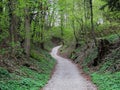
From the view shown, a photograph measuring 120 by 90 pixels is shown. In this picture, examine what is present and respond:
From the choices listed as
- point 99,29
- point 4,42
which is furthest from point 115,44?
point 99,29

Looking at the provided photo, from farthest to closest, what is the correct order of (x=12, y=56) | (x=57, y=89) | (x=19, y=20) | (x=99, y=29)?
(x=99, y=29) → (x=19, y=20) → (x=12, y=56) → (x=57, y=89)

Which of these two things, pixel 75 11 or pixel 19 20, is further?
pixel 75 11

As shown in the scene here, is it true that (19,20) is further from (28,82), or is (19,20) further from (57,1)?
(28,82)

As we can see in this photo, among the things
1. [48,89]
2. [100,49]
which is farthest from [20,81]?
[100,49]

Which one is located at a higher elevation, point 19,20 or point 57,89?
point 19,20

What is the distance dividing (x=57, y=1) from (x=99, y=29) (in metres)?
14.1

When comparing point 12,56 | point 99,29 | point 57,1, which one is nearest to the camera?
point 12,56

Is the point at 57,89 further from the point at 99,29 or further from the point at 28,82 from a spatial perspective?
the point at 99,29

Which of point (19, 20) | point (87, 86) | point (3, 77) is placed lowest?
point (87, 86)

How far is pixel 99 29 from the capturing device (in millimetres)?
34938

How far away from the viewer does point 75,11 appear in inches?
1244

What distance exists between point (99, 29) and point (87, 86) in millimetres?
23360

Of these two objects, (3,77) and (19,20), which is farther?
(19,20)

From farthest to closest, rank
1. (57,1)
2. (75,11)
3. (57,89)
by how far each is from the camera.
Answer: (75,11)
(57,1)
(57,89)
